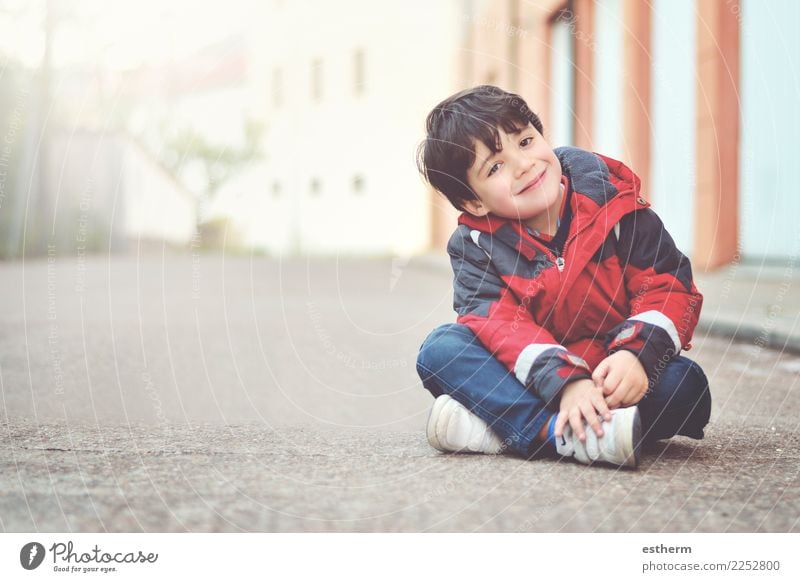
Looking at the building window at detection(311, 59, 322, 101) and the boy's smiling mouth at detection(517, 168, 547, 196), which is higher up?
the building window at detection(311, 59, 322, 101)

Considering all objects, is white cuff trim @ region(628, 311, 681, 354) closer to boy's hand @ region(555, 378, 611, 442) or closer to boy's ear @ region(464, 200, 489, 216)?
boy's hand @ region(555, 378, 611, 442)

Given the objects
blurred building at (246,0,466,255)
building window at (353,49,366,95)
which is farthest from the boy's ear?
building window at (353,49,366,95)

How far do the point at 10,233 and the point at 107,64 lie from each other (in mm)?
2818

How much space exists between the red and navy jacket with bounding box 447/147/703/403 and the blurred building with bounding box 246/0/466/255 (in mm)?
3484

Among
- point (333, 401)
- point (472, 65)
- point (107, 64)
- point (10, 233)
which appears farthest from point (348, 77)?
point (333, 401)

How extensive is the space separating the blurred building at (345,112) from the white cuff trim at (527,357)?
359 cm

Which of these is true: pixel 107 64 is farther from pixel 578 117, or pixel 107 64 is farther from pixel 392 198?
pixel 392 198

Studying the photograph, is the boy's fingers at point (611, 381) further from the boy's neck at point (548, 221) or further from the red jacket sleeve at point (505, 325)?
the boy's neck at point (548, 221)

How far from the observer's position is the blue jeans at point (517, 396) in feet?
3.89

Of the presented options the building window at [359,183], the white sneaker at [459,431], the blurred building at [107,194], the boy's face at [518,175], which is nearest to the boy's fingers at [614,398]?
the white sneaker at [459,431]

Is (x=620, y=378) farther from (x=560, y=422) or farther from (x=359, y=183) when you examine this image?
(x=359, y=183)

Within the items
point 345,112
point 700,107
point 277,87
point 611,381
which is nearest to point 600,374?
point 611,381

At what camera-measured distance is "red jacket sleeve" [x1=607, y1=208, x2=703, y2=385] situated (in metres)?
1.17

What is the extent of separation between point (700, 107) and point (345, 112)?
105 inches
